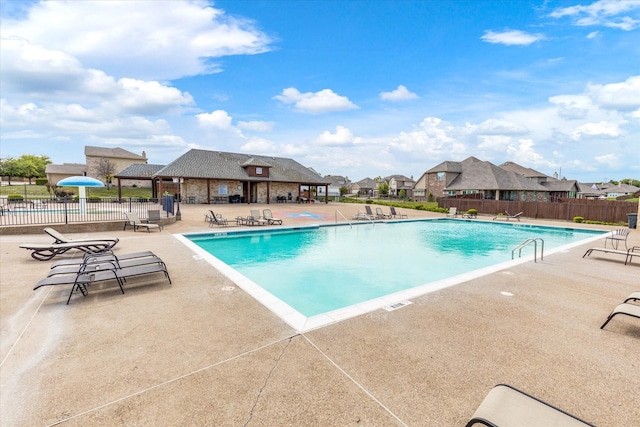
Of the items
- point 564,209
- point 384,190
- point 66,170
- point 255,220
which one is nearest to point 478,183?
point 564,209

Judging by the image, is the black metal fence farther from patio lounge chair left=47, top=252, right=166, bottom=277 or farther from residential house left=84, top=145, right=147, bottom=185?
residential house left=84, top=145, right=147, bottom=185

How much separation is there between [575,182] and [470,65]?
42.0 metres

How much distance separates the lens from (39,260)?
25.8 feet

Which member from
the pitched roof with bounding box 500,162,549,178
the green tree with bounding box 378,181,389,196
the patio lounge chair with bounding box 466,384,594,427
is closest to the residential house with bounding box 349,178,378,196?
the green tree with bounding box 378,181,389,196

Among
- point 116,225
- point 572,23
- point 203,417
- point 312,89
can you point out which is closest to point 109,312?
point 203,417

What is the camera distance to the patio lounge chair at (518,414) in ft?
6.72

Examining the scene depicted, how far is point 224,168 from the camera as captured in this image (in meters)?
33.2

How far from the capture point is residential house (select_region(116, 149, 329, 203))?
30.4 m

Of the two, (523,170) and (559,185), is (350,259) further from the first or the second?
(523,170)

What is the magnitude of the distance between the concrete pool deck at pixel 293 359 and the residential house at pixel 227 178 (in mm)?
25952

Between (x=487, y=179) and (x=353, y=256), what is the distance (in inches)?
1502

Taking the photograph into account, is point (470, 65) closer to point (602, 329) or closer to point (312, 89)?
point (312, 89)

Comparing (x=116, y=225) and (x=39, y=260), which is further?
(x=116, y=225)

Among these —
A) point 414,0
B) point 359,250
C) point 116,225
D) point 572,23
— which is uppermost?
point 414,0
